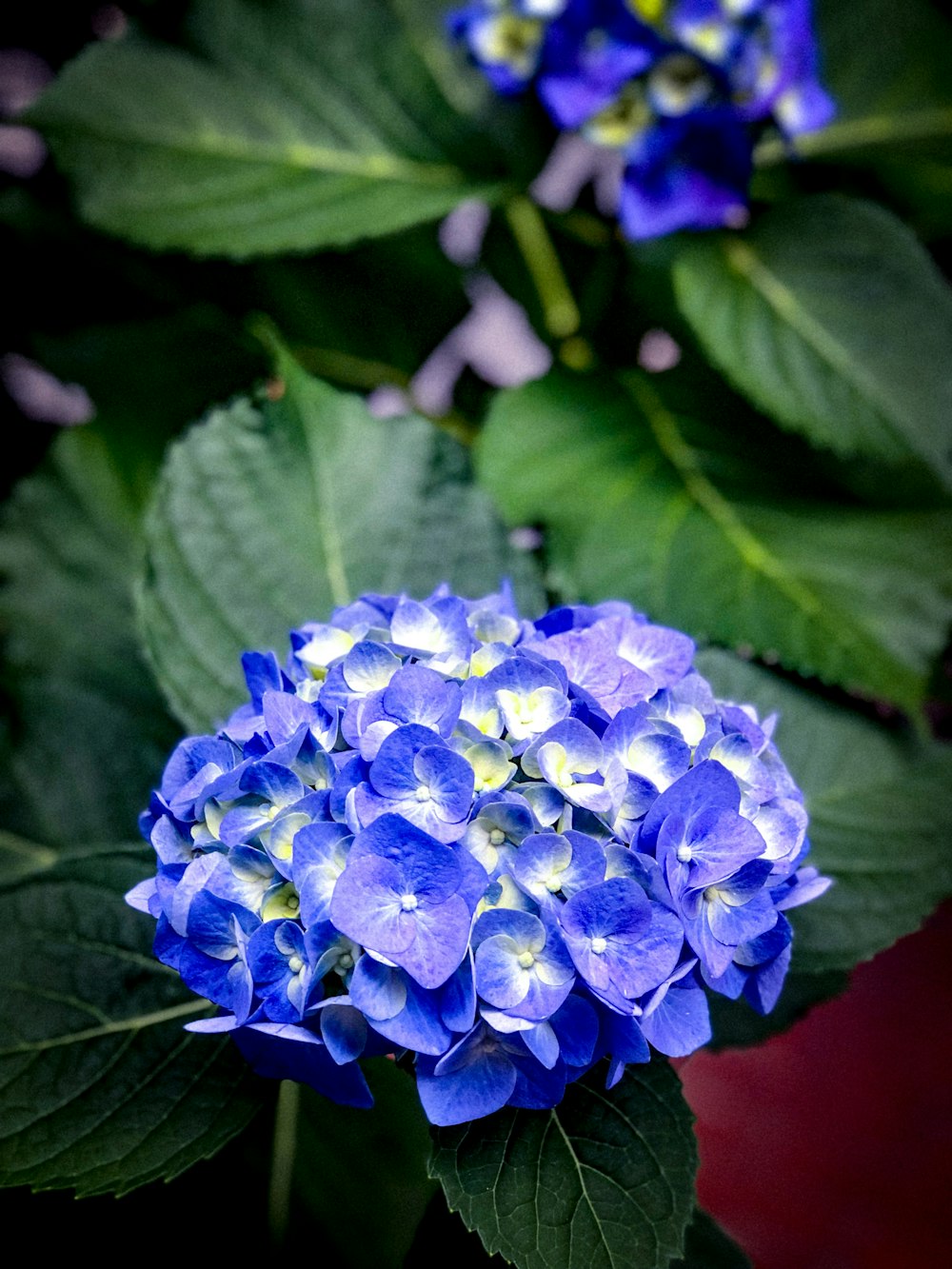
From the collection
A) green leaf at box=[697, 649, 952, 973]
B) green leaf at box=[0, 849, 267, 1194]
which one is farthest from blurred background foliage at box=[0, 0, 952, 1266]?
green leaf at box=[0, 849, 267, 1194]

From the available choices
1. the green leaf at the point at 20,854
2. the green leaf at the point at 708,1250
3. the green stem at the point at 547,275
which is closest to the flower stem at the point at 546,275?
the green stem at the point at 547,275

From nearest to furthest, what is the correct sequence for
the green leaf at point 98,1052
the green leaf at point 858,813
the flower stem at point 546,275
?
the green leaf at point 98,1052 < the green leaf at point 858,813 < the flower stem at point 546,275

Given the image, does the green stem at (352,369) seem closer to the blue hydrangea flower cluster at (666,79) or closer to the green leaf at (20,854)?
the blue hydrangea flower cluster at (666,79)

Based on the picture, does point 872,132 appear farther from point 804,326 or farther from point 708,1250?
point 708,1250

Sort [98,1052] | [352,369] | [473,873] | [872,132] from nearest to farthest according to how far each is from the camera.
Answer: [473,873]
[98,1052]
[872,132]
[352,369]

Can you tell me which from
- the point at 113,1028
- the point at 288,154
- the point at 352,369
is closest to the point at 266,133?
the point at 288,154

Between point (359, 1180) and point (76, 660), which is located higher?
point (76, 660)
